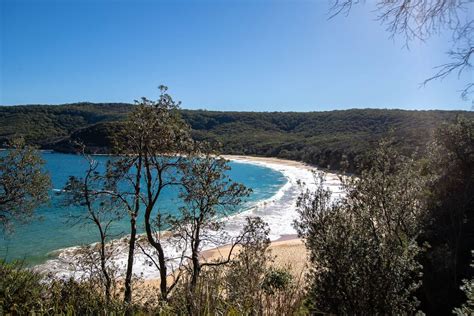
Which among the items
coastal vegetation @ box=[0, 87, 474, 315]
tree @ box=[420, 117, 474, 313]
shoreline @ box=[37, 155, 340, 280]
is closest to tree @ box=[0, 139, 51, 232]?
coastal vegetation @ box=[0, 87, 474, 315]

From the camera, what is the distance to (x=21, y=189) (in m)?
16.3

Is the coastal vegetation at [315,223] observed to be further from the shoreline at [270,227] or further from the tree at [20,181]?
the shoreline at [270,227]

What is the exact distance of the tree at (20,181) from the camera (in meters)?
16.0

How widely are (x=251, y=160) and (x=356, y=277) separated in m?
121

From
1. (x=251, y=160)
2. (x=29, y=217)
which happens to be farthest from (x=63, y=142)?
(x=29, y=217)

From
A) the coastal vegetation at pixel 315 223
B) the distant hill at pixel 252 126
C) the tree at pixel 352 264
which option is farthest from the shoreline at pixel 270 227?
the distant hill at pixel 252 126

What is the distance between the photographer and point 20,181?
16.2 meters

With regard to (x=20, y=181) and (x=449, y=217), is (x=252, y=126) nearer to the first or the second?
(x=20, y=181)

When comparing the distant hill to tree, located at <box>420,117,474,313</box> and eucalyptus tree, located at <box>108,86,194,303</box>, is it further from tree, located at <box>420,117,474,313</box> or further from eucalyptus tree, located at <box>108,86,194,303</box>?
eucalyptus tree, located at <box>108,86,194,303</box>

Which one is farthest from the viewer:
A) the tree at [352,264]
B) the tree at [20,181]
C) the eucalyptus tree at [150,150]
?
the tree at [20,181]

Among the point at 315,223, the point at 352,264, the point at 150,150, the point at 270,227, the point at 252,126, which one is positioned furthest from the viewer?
the point at 252,126

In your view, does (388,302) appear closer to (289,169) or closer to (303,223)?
(303,223)

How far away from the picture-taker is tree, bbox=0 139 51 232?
16.0 m

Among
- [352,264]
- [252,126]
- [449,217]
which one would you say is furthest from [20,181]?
[252,126]
